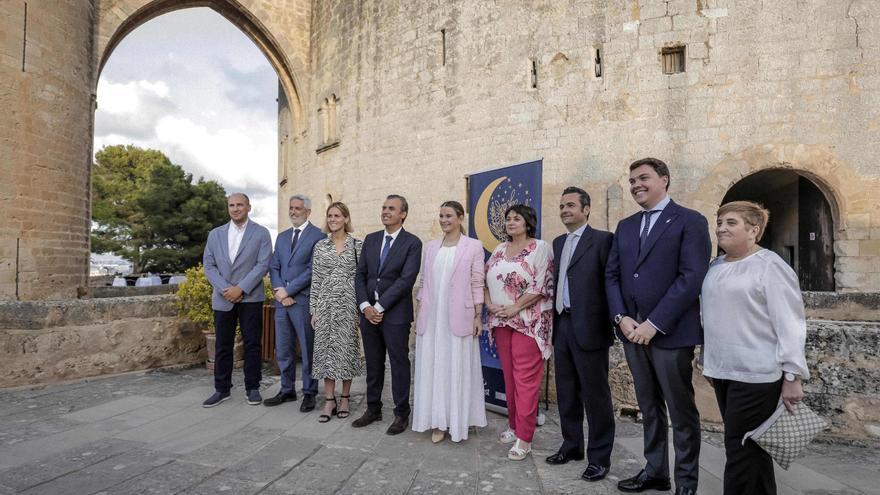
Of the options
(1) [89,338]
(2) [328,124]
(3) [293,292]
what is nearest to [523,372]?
(3) [293,292]

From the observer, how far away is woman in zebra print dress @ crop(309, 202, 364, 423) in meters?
3.92

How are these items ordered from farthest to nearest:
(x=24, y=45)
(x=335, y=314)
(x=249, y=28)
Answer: (x=249, y=28) → (x=24, y=45) → (x=335, y=314)

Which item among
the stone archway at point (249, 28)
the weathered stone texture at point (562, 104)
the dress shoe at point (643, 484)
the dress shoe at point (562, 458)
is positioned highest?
the stone archway at point (249, 28)

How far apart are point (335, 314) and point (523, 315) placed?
1.56m

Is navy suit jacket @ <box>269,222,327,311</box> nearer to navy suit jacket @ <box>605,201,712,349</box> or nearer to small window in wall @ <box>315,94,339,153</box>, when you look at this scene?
navy suit jacket @ <box>605,201,712,349</box>

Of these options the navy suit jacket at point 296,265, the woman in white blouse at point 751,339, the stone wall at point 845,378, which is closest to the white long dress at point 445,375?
the navy suit jacket at point 296,265

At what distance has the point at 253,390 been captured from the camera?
4.30 metres

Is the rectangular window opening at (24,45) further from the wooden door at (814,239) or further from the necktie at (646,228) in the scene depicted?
the wooden door at (814,239)

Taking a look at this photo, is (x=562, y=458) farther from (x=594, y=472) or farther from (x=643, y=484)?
(x=643, y=484)

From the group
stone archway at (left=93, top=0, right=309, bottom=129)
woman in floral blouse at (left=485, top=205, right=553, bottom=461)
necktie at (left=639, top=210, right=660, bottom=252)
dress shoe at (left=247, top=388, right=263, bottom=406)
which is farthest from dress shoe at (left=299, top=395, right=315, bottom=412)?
stone archway at (left=93, top=0, right=309, bottom=129)

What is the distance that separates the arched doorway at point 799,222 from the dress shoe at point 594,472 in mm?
8230

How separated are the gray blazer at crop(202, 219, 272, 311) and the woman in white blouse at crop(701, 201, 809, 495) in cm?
355

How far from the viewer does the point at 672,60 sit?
891cm

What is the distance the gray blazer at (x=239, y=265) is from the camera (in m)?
4.36
